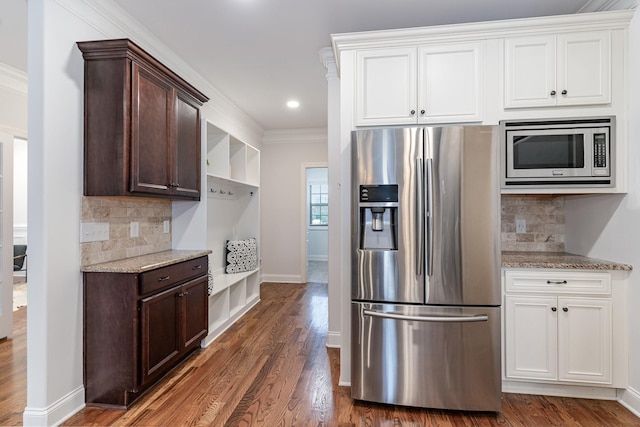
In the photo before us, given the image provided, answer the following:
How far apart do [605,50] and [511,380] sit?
7.49 ft

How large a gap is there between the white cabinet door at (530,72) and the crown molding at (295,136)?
3.84 m

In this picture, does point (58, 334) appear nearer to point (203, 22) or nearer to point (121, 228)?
point (121, 228)

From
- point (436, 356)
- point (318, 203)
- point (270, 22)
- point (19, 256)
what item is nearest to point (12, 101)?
point (270, 22)

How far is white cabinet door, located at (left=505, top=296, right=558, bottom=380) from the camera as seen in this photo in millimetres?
2205

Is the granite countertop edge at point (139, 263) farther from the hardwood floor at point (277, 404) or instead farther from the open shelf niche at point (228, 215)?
the hardwood floor at point (277, 404)

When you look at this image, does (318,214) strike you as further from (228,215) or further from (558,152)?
(558,152)

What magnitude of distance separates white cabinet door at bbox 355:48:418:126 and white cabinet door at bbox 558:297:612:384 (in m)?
1.64

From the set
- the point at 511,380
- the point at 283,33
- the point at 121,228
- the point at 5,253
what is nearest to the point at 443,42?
the point at 283,33

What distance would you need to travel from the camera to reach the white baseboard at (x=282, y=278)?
5.99 metres

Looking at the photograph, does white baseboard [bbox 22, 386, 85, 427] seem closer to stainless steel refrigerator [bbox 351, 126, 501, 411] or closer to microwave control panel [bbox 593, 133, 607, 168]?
stainless steel refrigerator [bbox 351, 126, 501, 411]

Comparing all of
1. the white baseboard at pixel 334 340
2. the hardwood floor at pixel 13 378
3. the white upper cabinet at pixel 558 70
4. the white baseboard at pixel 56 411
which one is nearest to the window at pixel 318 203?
the white baseboard at pixel 334 340

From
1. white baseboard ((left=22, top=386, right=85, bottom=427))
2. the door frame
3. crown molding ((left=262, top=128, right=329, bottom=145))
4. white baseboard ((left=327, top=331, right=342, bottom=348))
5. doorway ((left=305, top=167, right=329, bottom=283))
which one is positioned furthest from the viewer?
doorway ((left=305, top=167, right=329, bottom=283))

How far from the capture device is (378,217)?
7.20 feet

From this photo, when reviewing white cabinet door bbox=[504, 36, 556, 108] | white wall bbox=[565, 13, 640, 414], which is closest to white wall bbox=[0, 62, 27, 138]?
white cabinet door bbox=[504, 36, 556, 108]
